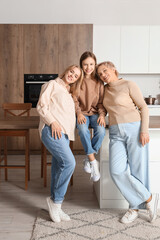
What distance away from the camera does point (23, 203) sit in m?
2.89

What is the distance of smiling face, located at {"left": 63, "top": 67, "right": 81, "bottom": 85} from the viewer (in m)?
2.40

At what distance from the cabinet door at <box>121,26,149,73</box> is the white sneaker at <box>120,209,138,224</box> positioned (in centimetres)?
322

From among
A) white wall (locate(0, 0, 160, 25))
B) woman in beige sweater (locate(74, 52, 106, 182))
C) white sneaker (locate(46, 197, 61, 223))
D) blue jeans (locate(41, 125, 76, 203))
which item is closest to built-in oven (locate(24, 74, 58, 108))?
white wall (locate(0, 0, 160, 25))

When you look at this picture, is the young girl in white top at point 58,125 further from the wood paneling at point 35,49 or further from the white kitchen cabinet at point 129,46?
the white kitchen cabinet at point 129,46

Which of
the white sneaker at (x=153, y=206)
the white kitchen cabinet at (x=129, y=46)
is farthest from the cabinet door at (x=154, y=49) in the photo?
the white sneaker at (x=153, y=206)

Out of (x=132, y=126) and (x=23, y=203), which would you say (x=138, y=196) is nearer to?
(x=132, y=126)

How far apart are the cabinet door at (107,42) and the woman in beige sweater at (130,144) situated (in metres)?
2.76

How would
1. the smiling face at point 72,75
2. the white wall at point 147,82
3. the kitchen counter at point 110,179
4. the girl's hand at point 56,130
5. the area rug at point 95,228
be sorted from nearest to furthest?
the area rug at point 95,228
the girl's hand at point 56,130
the smiling face at point 72,75
the kitchen counter at point 110,179
the white wall at point 147,82

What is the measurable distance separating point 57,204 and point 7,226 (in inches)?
17.1

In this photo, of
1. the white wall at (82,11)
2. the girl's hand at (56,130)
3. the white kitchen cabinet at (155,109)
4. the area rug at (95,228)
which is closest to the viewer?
the area rug at (95,228)

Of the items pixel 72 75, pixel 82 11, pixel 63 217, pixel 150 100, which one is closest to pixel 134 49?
pixel 150 100

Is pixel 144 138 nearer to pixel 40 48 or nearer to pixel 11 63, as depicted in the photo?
pixel 40 48

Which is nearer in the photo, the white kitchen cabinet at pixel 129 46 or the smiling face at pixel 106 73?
the smiling face at pixel 106 73

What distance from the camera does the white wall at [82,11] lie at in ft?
17.7
